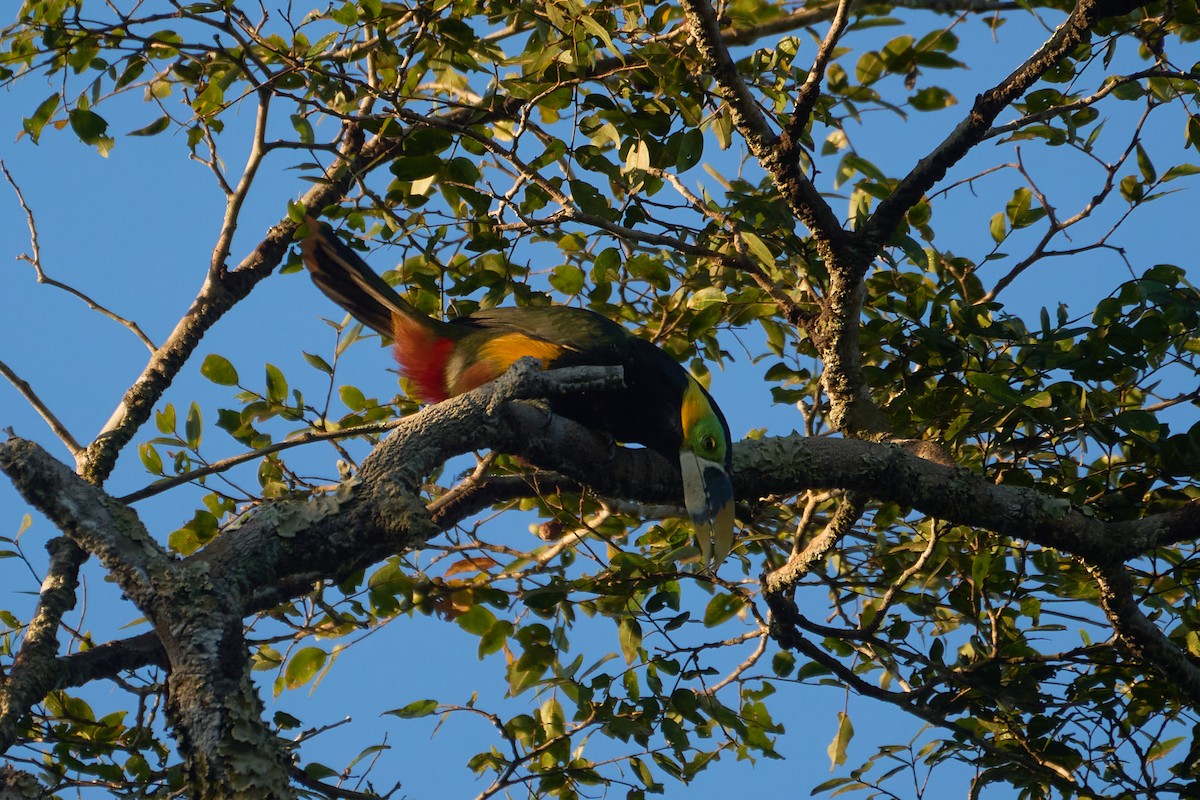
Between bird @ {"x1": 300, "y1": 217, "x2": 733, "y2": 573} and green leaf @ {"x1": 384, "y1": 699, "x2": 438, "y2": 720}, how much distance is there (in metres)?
0.86

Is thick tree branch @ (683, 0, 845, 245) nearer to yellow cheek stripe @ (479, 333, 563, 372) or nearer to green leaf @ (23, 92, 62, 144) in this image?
yellow cheek stripe @ (479, 333, 563, 372)

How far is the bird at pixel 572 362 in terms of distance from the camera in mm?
2891

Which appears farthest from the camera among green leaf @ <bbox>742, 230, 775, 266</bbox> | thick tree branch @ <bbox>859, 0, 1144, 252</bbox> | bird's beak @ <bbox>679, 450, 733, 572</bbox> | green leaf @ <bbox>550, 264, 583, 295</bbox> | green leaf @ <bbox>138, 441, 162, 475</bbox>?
green leaf @ <bbox>550, 264, 583, 295</bbox>

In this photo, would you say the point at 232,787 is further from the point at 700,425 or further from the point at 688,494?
the point at 700,425

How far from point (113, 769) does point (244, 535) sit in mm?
1242

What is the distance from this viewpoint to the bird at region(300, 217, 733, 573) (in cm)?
289

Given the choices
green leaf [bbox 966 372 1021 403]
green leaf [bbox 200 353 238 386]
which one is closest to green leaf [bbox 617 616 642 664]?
green leaf [bbox 966 372 1021 403]

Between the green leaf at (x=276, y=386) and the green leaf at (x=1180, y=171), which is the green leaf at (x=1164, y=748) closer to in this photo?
the green leaf at (x=1180, y=171)

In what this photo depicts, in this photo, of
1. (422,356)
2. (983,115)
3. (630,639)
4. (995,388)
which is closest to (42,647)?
(630,639)

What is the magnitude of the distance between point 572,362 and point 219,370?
3.45 feet

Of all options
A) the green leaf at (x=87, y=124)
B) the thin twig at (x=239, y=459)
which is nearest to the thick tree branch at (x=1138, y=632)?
the thin twig at (x=239, y=459)

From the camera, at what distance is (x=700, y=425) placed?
305cm

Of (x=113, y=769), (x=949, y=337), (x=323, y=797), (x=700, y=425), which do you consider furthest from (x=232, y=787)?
(x=949, y=337)

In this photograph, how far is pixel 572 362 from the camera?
309cm
